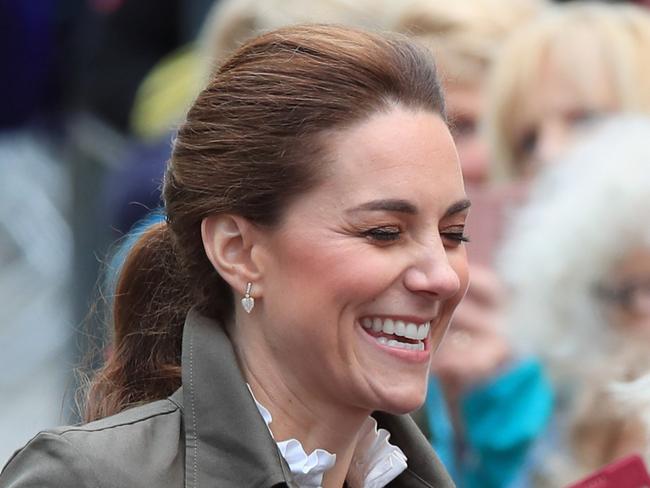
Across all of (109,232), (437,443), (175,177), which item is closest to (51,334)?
(109,232)

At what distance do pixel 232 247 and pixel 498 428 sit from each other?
5.87 feet

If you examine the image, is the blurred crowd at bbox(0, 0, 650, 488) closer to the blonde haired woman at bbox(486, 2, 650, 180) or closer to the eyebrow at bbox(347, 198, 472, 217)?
the blonde haired woman at bbox(486, 2, 650, 180)

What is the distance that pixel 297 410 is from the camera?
278 cm

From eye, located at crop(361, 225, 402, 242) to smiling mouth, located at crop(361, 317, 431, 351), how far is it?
0.14 meters

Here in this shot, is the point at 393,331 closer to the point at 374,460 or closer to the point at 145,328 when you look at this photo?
the point at 374,460

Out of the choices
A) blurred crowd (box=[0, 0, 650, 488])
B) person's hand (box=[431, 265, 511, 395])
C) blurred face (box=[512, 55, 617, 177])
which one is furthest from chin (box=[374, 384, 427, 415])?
→ blurred face (box=[512, 55, 617, 177])

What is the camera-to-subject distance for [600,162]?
14.6 feet

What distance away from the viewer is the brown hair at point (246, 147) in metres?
2.74

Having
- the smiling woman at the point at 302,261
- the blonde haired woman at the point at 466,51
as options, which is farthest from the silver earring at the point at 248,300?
the blonde haired woman at the point at 466,51

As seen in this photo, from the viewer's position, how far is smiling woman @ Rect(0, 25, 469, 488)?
2689mm

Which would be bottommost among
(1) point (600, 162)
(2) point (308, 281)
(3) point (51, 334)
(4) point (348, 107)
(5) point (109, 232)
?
(3) point (51, 334)

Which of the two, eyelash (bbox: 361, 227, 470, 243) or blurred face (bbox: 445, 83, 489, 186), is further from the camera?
blurred face (bbox: 445, 83, 489, 186)

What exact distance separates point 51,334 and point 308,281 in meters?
5.06

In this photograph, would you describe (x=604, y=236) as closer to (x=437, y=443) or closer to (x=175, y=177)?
(x=437, y=443)
